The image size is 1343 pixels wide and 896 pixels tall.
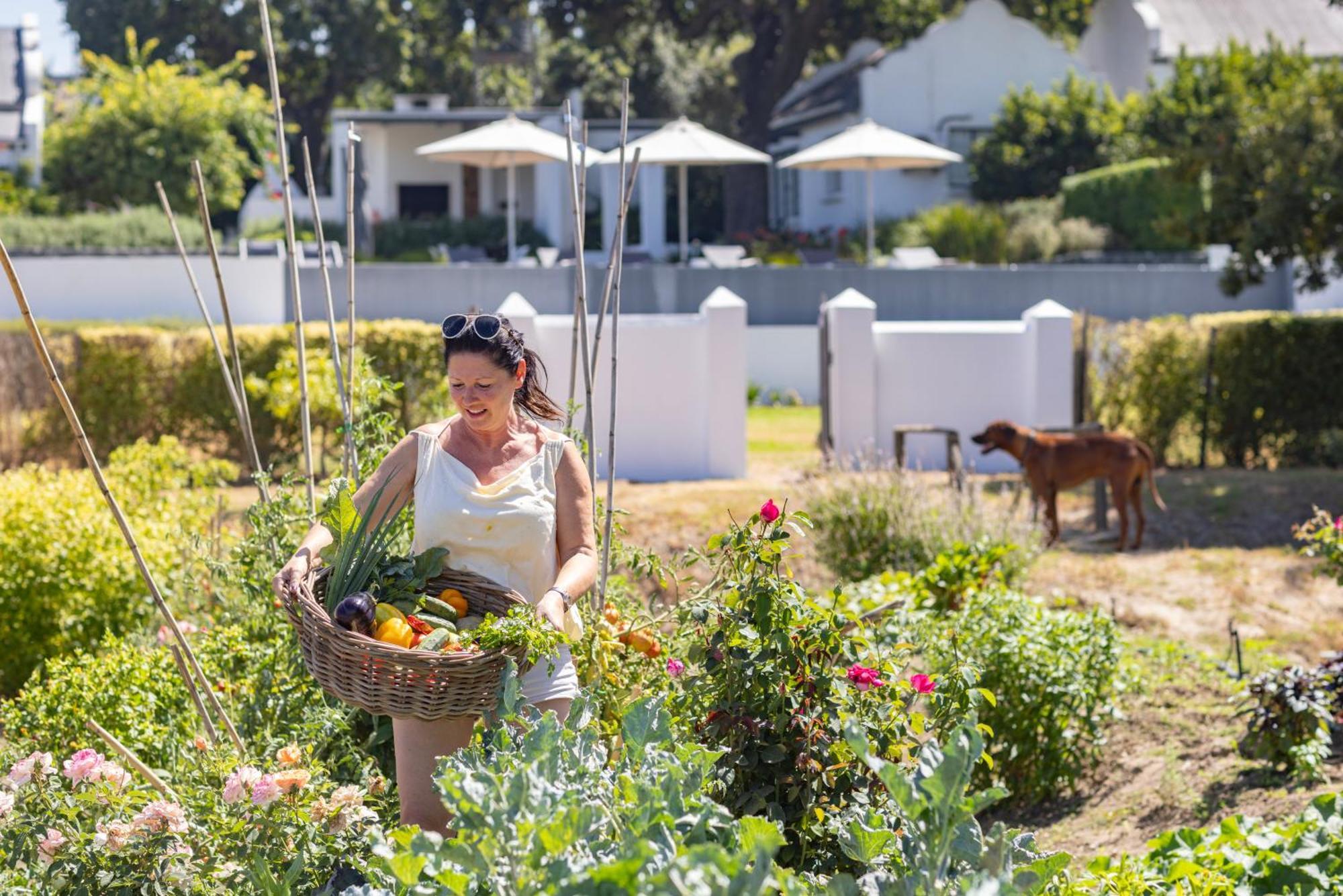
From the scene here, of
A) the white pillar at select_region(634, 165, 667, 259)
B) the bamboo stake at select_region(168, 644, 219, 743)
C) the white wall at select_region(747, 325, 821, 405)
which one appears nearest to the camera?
the bamboo stake at select_region(168, 644, 219, 743)

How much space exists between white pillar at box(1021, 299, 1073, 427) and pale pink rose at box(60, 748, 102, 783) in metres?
10.2

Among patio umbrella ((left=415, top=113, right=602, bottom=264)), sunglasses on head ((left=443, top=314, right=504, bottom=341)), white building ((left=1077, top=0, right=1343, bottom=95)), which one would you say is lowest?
sunglasses on head ((left=443, top=314, right=504, bottom=341))

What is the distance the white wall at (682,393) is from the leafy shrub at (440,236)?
666 inches

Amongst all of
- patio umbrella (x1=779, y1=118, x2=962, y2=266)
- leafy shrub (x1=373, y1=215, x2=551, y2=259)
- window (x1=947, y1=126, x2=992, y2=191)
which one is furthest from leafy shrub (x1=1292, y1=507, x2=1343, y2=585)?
window (x1=947, y1=126, x2=992, y2=191)

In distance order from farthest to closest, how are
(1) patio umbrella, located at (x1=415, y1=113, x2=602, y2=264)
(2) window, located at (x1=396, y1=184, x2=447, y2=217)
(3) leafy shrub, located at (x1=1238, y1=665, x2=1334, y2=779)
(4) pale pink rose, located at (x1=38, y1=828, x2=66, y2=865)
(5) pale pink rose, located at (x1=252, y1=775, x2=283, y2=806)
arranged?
(2) window, located at (x1=396, y1=184, x2=447, y2=217), (1) patio umbrella, located at (x1=415, y1=113, x2=602, y2=264), (3) leafy shrub, located at (x1=1238, y1=665, x2=1334, y2=779), (4) pale pink rose, located at (x1=38, y1=828, x2=66, y2=865), (5) pale pink rose, located at (x1=252, y1=775, x2=283, y2=806)

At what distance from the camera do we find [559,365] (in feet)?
37.6

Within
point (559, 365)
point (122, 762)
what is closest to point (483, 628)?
point (122, 762)

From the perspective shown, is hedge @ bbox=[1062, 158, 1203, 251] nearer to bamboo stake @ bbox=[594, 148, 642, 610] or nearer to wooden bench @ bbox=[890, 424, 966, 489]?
wooden bench @ bbox=[890, 424, 966, 489]

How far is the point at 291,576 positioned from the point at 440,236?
2648 cm

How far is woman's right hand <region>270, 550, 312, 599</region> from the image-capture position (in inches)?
122

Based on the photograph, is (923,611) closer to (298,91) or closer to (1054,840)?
(1054,840)

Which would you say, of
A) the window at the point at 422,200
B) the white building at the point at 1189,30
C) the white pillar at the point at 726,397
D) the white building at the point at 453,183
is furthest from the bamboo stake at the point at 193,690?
the window at the point at 422,200

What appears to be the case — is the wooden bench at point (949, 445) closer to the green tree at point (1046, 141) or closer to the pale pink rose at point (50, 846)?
the pale pink rose at point (50, 846)

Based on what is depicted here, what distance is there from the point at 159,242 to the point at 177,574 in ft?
51.6
